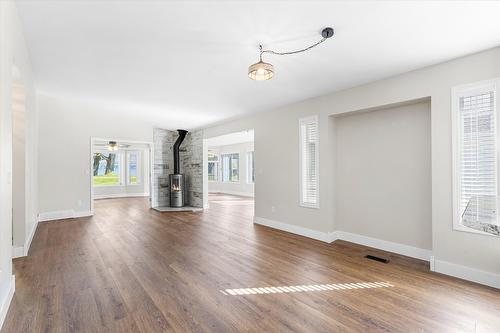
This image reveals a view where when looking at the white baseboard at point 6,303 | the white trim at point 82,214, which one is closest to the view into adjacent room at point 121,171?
the white trim at point 82,214

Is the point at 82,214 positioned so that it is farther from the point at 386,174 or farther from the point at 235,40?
the point at 386,174

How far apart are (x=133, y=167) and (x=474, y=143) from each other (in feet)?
39.1

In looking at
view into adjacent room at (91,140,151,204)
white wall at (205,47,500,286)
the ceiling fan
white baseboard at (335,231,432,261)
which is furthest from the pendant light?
view into adjacent room at (91,140,151,204)

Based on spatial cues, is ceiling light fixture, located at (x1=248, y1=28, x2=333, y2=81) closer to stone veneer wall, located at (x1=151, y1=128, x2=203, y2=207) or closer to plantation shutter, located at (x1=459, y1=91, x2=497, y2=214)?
plantation shutter, located at (x1=459, y1=91, x2=497, y2=214)

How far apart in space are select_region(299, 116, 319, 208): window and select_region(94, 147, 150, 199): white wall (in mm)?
8877

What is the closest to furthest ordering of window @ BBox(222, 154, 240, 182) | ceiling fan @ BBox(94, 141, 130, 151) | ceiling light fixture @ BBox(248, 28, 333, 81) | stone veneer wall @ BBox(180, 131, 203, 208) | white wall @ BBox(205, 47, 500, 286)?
ceiling light fixture @ BBox(248, 28, 333, 81)
white wall @ BBox(205, 47, 500, 286)
stone veneer wall @ BBox(180, 131, 203, 208)
ceiling fan @ BBox(94, 141, 130, 151)
window @ BBox(222, 154, 240, 182)

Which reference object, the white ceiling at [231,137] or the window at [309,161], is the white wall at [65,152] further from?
the window at [309,161]

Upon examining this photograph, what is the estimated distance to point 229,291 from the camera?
2.46m

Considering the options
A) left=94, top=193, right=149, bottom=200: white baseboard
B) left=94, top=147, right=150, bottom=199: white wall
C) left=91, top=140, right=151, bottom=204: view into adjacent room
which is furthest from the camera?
left=91, top=140, right=151, bottom=204: view into adjacent room

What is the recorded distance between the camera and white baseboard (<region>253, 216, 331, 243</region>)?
4.20 m

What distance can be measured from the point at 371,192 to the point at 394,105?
4.55 feet

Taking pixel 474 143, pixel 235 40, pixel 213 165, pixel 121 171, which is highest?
pixel 235 40

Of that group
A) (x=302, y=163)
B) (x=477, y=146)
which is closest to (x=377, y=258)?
(x=477, y=146)

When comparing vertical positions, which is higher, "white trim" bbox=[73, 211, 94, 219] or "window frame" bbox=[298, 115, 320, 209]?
"window frame" bbox=[298, 115, 320, 209]
